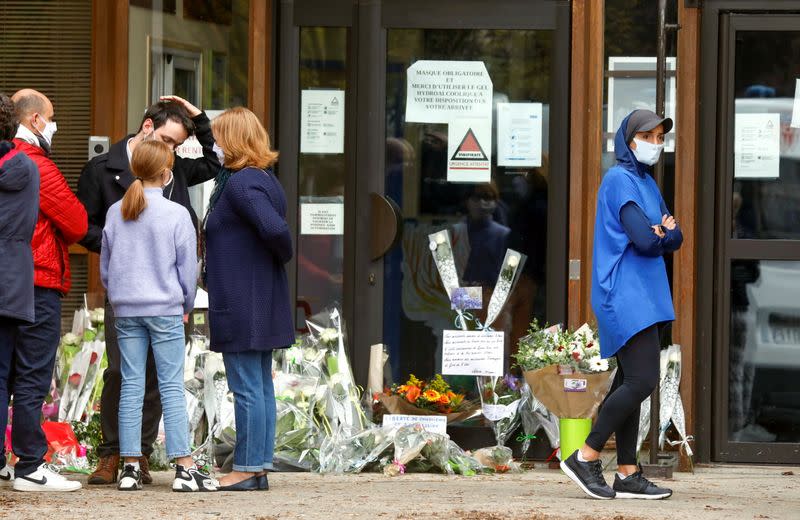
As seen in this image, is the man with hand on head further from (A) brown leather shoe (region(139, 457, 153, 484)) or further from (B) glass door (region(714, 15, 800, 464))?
(B) glass door (region(714, 15, 800, 464))

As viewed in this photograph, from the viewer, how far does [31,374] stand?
6430mm

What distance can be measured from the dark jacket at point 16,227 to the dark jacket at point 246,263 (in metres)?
0.77

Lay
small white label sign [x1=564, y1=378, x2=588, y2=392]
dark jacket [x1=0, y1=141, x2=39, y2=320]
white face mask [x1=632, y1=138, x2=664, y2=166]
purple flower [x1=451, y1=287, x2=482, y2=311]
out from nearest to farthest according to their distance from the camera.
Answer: dark jacket [x1=0, y1=141, x2=39, y2=320] < white face mask [x1=632, y1=138, x2=664, y2=166] < small white label sign [x1=564, y1=378, x2=588, y2=392] < purple flower [x1=451, y1=287, x2=482, y2=311]

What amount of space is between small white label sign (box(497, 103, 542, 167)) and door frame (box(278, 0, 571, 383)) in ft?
0.28

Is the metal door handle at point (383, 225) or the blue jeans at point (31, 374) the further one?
the metal door handle at point (383, 225)

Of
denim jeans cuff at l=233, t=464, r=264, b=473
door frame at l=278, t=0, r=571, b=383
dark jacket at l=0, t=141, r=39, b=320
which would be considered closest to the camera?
dark jacket at l=0, t=141, r=39, b=320

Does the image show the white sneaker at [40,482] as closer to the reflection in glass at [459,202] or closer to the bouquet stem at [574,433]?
the reflection in glass at [459,202]

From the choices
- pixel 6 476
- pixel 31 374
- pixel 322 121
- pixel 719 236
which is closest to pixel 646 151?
pixel 719 236

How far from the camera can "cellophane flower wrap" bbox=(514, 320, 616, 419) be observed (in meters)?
7.39

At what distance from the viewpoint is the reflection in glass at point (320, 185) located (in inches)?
323

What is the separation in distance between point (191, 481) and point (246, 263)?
98cm

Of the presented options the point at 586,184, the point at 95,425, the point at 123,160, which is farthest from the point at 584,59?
the point at 95,425

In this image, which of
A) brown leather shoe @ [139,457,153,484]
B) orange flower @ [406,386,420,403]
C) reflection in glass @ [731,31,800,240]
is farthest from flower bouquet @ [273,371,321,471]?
reflection in glass @ [731,31,800,240]

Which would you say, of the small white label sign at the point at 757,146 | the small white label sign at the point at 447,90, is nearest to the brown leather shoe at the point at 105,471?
the small white label sign at the point at 447,90
